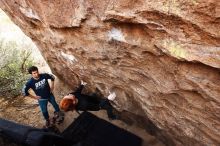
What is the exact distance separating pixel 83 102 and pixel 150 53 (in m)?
2.33

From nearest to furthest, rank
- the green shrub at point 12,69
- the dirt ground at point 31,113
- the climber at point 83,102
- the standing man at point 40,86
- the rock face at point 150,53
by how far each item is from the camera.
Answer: the rock face at point 150,53
the climber at point 83,102
the standing man at point 40,86
the dirt ground at point 31,113
the green shrub at point 12,69

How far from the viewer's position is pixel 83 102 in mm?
5875

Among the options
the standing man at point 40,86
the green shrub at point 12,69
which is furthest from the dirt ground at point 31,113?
the standing man at point 40,86

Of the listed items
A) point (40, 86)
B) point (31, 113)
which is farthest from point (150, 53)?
point (31, 113)

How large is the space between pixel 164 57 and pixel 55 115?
4020mm

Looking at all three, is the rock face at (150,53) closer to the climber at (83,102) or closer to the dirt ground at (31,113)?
the climber at (83,102)

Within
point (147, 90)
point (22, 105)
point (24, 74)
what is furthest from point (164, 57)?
point (24, 74)

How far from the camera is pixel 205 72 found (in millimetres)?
3404

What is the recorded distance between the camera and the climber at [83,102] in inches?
218

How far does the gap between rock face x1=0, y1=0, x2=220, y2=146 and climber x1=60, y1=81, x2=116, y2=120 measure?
7.7 inches

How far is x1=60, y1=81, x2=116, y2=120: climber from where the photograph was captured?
5.54 m

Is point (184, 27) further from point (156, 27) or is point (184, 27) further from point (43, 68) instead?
point (43, 68)

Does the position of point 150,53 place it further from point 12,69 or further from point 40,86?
point 12,69

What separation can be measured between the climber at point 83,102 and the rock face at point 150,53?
7.7 inches
